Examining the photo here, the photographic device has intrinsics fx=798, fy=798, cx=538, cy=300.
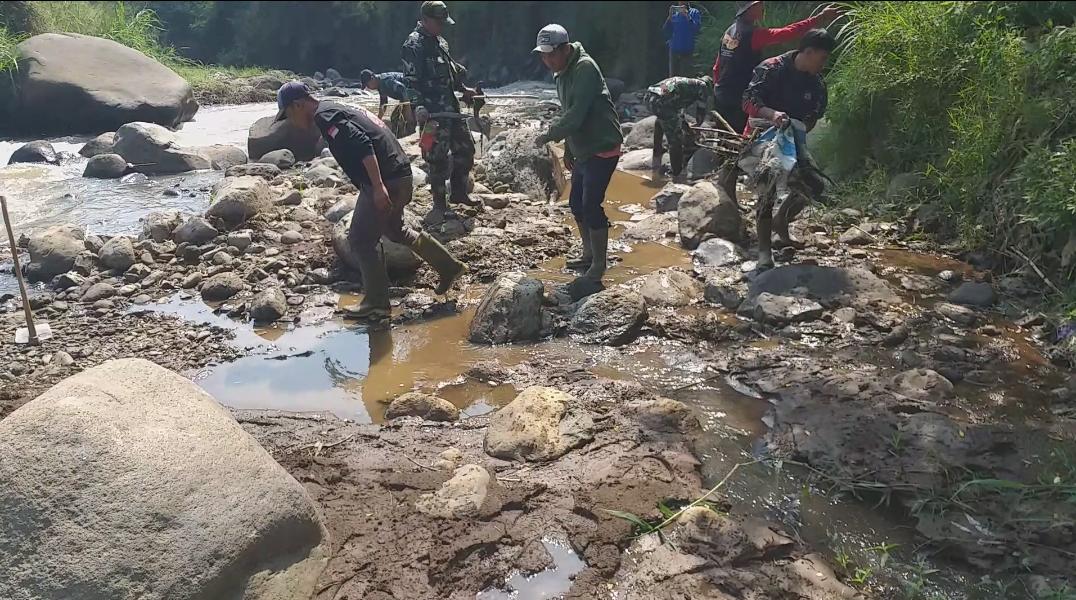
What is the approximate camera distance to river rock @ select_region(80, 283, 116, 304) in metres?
5.70

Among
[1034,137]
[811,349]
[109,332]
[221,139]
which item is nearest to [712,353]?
[811,349]

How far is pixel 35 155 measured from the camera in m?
11.3

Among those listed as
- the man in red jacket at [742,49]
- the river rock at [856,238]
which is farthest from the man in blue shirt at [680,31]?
the river rock at [856,238]

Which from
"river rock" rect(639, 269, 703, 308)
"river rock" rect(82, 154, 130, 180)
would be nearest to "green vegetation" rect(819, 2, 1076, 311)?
"river rock" rect(639, 269, 703, 308)

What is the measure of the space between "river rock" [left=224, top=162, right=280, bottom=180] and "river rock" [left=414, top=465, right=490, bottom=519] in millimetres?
6917

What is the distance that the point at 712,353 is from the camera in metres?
4.55

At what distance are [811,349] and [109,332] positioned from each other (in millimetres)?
4370

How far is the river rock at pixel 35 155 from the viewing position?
11.3 m

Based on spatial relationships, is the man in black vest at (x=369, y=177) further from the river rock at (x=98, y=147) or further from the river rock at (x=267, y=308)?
the river rock at (x=98, y=147)

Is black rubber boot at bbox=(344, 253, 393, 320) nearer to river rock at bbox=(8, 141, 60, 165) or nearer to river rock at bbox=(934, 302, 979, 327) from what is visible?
river rock at bbox=(934, 302, 979, 327)

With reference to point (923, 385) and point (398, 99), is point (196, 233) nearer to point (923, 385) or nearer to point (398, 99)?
point (398, 99)

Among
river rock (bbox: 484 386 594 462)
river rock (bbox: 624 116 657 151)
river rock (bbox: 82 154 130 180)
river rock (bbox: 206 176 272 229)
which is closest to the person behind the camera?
river rock (bbox: 484 386 594 462)

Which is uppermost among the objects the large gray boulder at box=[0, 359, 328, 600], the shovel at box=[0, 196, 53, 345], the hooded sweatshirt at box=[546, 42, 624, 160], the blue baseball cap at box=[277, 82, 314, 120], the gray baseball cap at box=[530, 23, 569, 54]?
the gray baseball cap at box=[530, 23, 569, 54]

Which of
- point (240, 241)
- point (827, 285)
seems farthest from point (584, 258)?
point (240, 241)
